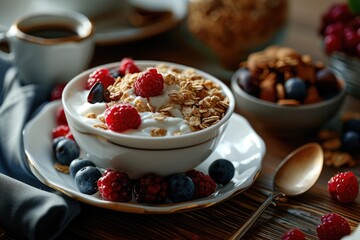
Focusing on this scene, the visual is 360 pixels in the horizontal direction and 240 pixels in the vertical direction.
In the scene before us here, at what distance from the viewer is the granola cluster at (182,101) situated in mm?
935

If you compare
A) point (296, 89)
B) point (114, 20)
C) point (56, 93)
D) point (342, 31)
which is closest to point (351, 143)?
point (296, 89)

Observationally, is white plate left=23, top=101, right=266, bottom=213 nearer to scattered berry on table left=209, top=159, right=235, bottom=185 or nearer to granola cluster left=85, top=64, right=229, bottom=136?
scattered berry on table left=209, top=159, right=235, bottom=185

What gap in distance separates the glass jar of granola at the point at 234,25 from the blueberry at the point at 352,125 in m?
0.33

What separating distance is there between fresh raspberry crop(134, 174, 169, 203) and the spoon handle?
13 centimetres

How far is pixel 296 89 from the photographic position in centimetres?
119

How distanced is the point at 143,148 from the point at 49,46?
0.46 metres

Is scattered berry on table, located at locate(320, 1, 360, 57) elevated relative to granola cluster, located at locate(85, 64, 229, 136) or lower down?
lower down

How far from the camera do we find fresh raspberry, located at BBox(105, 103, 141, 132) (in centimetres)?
89

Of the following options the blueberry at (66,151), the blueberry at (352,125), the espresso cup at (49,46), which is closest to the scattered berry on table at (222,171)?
the blueberry at (66,151)

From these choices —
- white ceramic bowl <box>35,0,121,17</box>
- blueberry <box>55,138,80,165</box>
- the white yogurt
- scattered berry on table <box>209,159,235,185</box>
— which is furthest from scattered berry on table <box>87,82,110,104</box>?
white ceramic bowl <box>35,0,121,17</box>

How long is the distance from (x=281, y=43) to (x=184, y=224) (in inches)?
30.5

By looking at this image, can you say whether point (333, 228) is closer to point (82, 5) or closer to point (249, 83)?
point (249, 83)

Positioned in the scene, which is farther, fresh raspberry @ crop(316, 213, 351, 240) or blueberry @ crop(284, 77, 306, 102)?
blueberry @ crop(284, 77, 306, 102)

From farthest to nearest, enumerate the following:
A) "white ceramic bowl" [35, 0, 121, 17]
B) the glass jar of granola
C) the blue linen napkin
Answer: "white ceramic bowl" [35, 0, 121, 17] < the glass jar of granola < the blue linen napkin
